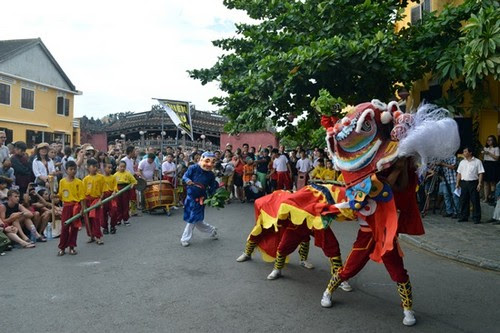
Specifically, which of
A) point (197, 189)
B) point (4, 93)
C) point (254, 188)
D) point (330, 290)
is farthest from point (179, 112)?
point (4, 93)

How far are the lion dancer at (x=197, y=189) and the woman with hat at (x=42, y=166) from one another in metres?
3.38

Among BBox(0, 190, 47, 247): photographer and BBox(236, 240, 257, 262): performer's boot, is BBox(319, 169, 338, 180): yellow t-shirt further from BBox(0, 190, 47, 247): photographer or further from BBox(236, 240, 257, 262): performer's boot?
BBox(0, 190, 47, 247): photographer

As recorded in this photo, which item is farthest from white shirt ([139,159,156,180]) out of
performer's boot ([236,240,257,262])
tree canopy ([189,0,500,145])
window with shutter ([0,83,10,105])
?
window with shutter ([0,83,10,105])

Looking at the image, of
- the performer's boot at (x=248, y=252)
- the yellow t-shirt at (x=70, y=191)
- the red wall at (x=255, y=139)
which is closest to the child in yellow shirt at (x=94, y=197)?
the yellow t-shirt at (x=70, y=191)

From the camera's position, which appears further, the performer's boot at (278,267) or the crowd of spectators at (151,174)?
the crowd of spectators at (151,174)

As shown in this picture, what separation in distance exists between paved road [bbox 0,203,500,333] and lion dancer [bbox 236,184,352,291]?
0.33 meters

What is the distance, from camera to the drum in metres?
11.5

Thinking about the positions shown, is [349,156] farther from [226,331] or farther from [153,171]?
[153,171]

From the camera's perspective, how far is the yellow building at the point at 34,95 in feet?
85.9

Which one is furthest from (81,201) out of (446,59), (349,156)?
(446,59)

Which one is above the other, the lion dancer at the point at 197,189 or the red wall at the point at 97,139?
the red wall at the point at 97,139

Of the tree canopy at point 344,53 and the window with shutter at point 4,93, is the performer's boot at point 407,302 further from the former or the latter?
the window with shutter at point 4,93

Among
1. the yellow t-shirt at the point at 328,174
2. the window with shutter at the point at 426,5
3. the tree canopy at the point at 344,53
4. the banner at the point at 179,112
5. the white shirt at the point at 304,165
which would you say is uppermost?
the window with shutter at the point at 426,5

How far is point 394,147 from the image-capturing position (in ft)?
13.7
